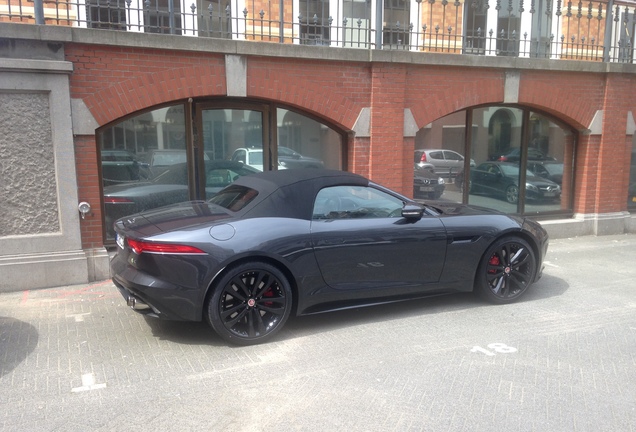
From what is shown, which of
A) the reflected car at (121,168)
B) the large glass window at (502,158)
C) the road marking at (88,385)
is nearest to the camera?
the road marking at (88,385)

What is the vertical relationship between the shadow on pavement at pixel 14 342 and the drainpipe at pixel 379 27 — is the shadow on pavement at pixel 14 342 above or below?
below

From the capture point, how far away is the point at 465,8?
8.98 meters

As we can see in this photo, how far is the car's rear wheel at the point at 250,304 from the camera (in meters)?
4.62

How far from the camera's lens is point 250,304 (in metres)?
4.71

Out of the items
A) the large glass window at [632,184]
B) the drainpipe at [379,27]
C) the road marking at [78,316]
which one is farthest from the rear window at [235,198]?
the large glass window at [632,184]

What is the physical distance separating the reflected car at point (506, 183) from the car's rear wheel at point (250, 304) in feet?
19.0

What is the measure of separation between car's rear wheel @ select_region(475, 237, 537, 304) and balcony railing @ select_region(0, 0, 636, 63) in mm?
3868

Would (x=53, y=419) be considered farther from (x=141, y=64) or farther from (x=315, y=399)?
(x=141, y=64)

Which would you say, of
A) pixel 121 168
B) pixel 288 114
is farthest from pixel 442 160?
pixel 121 168

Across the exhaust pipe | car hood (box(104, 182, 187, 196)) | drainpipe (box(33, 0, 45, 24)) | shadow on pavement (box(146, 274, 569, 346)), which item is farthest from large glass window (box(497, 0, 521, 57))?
the exhaust pipe

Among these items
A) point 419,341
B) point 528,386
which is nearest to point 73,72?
point 419,341

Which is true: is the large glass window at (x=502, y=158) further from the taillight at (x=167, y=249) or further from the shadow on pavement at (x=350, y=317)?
the taillight at (x=167, y=249)

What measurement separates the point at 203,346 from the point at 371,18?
19.7 ft

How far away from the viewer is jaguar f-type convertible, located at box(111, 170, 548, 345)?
14.9ft
